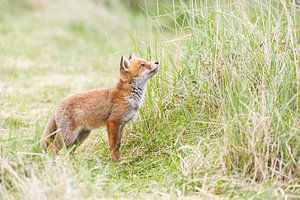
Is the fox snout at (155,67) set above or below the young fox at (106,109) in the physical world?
above

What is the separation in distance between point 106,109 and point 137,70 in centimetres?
50

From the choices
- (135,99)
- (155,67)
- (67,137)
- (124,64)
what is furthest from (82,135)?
(155,67)

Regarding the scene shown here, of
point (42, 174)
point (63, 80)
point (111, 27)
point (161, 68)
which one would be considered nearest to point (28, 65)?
point (63, 80)

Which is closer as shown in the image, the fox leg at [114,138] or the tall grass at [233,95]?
the tall grass at [233,95]

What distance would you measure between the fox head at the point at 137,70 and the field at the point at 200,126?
0.32 metres

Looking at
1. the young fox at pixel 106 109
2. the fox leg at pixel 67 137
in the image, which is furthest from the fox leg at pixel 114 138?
the fox leg at pixel 67 137

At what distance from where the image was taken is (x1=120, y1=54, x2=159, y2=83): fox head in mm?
6617

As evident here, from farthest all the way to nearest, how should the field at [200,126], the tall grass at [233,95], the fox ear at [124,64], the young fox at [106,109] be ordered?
the fox ear at [124,64] < the young fox at [106,109] < the tall grass at [233,95] < the field at [200,126]

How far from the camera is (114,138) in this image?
6488mm

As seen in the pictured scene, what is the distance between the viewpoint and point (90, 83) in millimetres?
10023

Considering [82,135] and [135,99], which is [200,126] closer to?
[135,99]

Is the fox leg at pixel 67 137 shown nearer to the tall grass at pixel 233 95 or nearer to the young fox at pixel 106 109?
the young fox at pixel 106 109

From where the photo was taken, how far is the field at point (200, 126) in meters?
5.20

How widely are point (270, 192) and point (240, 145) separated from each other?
1.69 ft
